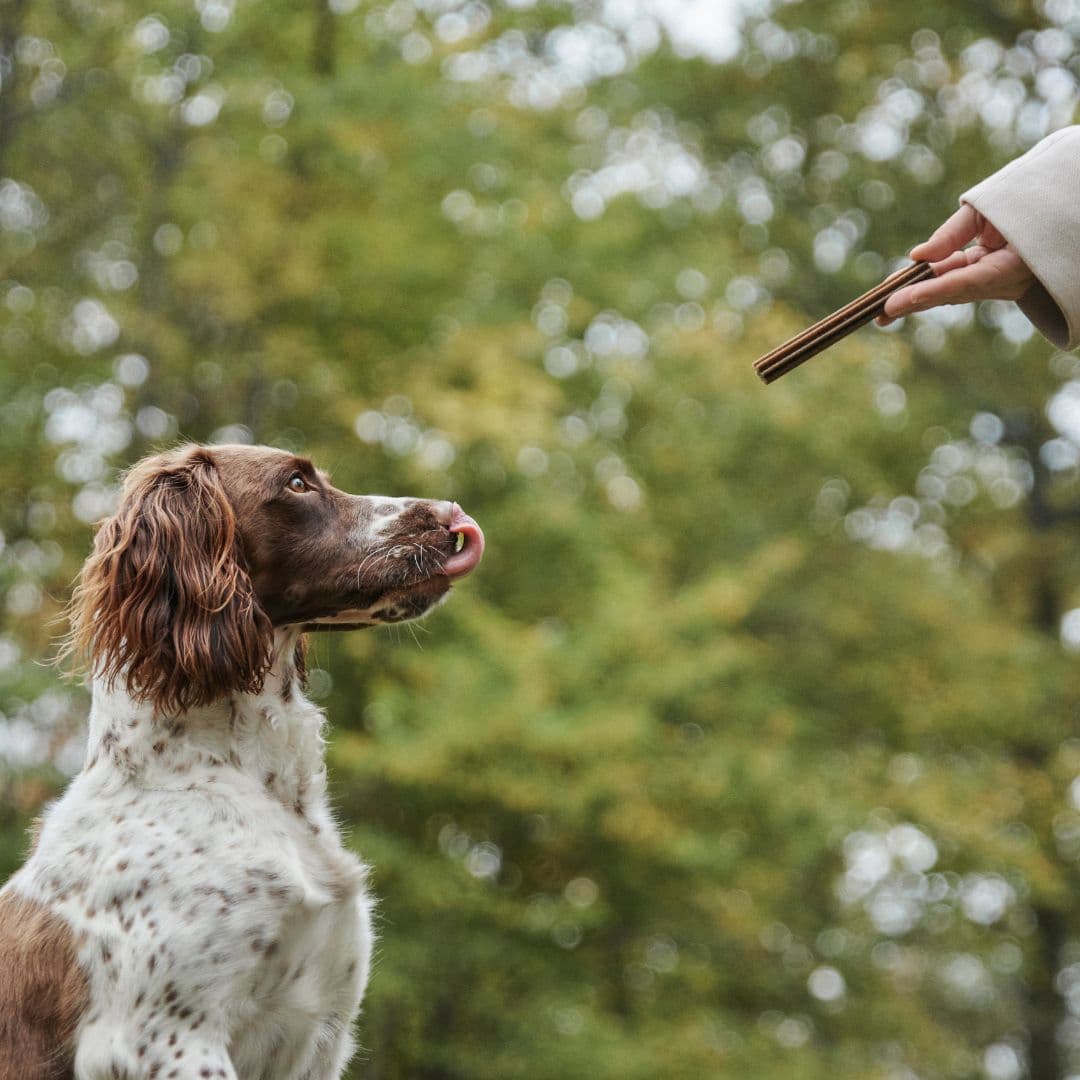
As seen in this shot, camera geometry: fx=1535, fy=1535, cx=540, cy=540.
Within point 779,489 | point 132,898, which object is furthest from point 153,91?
point 132,898

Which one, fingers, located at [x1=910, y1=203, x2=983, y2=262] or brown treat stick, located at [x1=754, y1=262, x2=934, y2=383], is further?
fingers, located at [x1=910, y1=203, x2=983, y2=262]

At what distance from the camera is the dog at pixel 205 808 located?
3.46 metres

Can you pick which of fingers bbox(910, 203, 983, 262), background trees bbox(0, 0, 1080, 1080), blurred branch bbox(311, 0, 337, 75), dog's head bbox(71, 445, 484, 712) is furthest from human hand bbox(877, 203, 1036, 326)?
blurred branch bbox(311, 0, 337, 75)

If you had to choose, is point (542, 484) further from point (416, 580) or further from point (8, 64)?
point (416, 580)

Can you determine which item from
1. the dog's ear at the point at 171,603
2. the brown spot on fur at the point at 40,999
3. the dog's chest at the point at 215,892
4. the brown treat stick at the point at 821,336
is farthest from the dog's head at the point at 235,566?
the brown treat stick at the point at 821,336

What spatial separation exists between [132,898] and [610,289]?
10302mm

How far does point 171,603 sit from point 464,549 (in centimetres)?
87

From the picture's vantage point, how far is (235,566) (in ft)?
12.8

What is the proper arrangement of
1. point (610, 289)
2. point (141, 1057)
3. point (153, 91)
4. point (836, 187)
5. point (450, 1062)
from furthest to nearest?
point (836, 187)
point (610, 289)
point (153, 91)
point (450, 1062)
point (141, 1057)

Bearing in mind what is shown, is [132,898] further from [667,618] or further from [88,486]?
[88,486]

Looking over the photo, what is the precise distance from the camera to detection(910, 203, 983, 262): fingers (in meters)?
3.66

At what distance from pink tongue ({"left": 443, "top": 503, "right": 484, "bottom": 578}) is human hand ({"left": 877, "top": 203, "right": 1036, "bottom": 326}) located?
48.8 inches

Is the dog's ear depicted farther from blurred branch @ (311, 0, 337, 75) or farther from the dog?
blurred branch @ (311, 0, 337, 75)

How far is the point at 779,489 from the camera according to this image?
15445 millimetres
